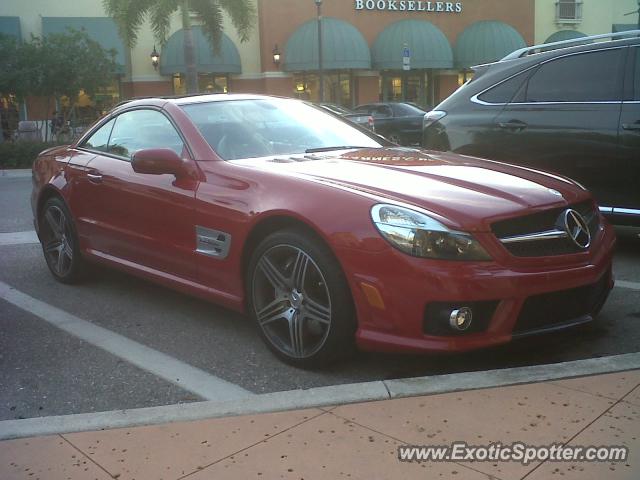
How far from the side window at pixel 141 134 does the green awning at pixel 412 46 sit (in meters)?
24.5

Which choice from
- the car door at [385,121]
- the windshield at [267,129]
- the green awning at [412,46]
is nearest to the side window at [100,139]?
the windshield at [267,129]

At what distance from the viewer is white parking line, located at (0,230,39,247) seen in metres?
7.41

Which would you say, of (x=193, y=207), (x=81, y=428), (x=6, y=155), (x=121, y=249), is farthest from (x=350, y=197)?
(x=6, y=155)

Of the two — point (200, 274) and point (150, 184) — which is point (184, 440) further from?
point (150, 184)

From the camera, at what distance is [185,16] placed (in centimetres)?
2084

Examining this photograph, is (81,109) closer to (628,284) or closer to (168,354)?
(168,354)

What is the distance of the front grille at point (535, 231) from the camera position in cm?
327

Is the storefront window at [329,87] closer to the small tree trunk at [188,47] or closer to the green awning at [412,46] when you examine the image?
the green awning at [412,46]

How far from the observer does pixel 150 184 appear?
443 cm

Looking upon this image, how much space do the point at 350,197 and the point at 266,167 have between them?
0.74m

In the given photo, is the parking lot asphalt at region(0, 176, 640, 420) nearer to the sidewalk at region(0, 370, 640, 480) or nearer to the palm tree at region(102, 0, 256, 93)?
the sidewalk at region(0, 370, 640, 480)

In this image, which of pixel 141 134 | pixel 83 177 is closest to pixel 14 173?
pixel 83 177

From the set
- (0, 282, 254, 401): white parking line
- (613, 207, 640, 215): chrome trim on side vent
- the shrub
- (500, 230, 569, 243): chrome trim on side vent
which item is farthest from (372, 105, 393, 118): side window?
(500, 230, 569, 243): chrome trim on side vent

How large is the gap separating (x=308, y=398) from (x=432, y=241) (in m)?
0.91
